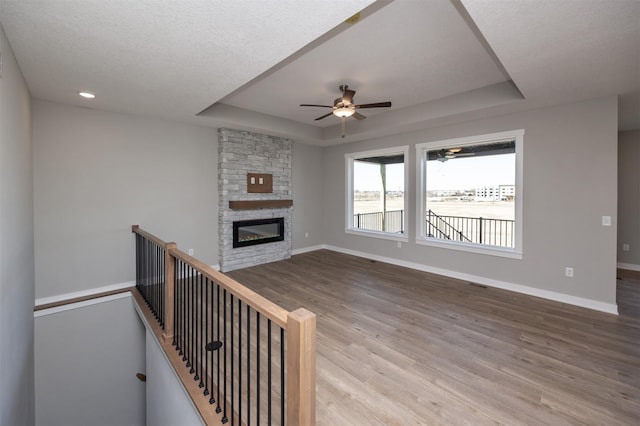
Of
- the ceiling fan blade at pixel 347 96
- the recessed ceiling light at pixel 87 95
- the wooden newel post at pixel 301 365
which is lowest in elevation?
the wooden newel post at pixel 301 365

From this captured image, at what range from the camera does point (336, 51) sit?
2777 millimetres

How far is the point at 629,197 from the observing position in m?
5.11

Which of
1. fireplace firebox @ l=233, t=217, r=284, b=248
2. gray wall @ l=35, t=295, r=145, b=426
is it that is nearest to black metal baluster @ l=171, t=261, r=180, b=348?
gray wall @ l=35, t=295, r=145, b=426

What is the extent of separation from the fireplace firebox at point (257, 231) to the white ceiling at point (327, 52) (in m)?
2.04

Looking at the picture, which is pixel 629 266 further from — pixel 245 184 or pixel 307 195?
pixel 245 184

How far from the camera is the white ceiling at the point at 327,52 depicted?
180cm

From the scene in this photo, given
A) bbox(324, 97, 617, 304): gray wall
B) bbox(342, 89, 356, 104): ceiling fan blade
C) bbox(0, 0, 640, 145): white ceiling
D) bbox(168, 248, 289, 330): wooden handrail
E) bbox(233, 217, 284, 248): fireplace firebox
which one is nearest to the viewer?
bbox(168, 248, 289, 330): wooden handrail

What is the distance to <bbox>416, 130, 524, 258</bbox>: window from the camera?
4.12 metres

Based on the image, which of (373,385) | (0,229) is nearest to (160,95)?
(0,229)

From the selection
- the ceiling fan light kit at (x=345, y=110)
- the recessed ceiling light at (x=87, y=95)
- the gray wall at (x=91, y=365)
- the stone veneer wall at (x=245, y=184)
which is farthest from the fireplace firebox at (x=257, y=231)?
the ceiling fan light kit at (x=345, y=110)

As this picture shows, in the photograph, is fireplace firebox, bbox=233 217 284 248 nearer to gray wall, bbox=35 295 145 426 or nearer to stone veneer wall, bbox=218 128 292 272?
stone veneer wall, bbox=218 128 292 272

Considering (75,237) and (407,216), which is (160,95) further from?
(407,216)

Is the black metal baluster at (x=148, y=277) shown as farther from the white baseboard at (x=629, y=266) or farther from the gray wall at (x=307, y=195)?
the white baseboard at (x=629, y=266)

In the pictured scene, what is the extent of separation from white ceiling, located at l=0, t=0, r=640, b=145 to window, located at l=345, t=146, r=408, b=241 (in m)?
2.06
